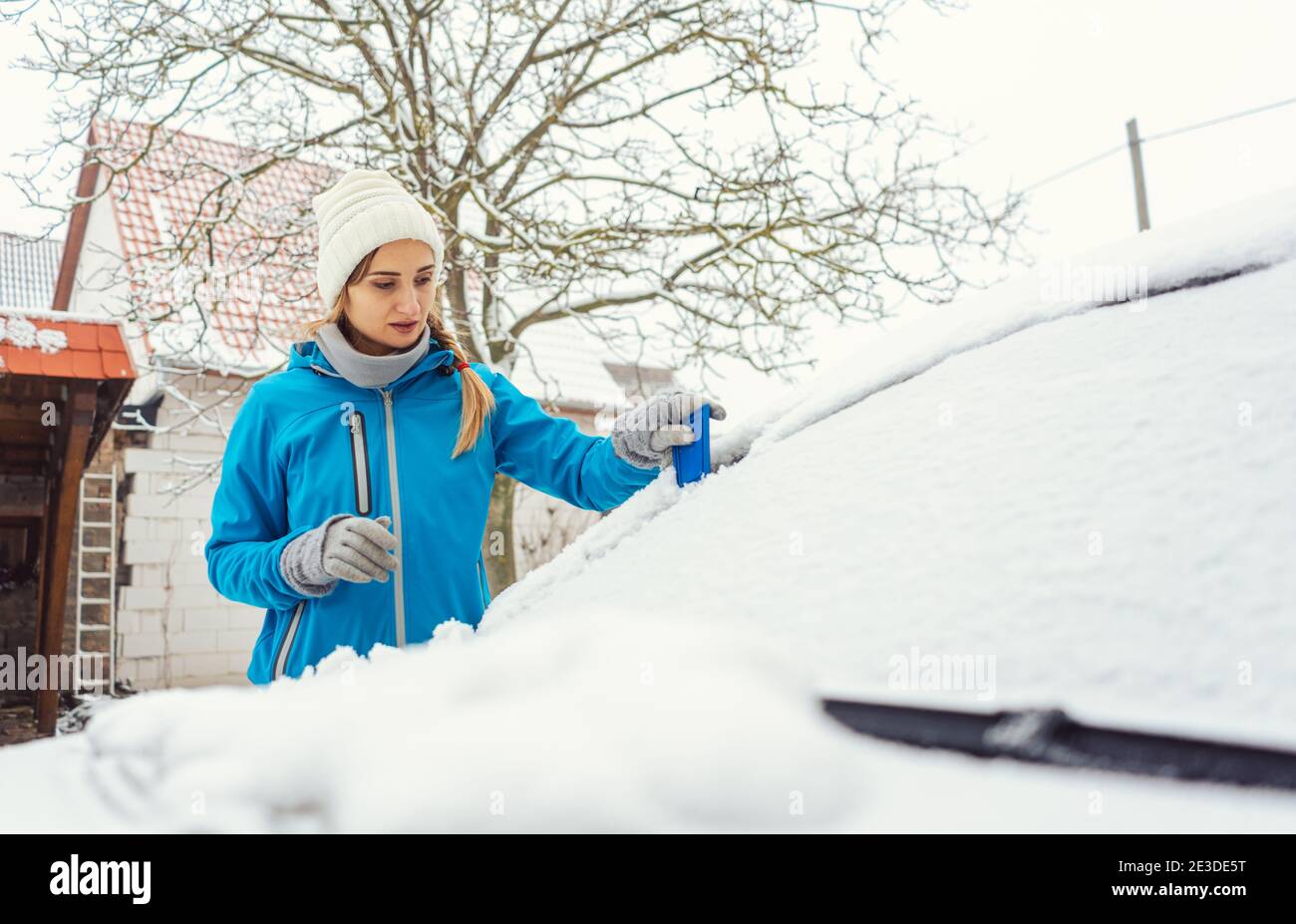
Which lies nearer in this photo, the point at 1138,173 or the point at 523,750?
the point at 523,750

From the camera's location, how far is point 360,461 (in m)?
1.64

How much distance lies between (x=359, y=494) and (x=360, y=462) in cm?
6

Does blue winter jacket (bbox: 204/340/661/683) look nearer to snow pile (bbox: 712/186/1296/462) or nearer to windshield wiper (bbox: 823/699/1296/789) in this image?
snow pile (bbox: 712/186/1296/462)

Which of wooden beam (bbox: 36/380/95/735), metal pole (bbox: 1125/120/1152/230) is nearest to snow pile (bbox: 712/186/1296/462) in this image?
wooden beam (bbox: 36/380/95/735)

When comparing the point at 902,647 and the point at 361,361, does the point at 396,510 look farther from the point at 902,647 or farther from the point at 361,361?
the point at 902,647

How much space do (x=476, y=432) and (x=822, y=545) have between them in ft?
3.47

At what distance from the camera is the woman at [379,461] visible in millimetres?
1589

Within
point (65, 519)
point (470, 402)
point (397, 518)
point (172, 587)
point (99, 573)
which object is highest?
point (65, 519)

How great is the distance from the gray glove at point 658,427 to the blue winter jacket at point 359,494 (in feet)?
0.16

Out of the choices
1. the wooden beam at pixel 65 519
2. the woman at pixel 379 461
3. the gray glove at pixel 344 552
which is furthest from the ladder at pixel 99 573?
the gray glove at pixel 344 552

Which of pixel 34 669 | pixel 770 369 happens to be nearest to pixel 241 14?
pixel 770 369

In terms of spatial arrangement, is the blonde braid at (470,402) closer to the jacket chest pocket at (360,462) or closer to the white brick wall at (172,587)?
the jacket chest pocket at (360,462)

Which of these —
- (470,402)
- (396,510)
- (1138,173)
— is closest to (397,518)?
(396,510)
